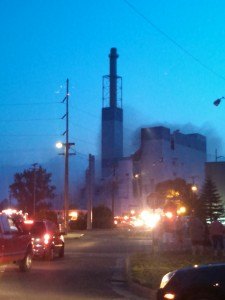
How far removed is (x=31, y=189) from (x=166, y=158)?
22.1 m

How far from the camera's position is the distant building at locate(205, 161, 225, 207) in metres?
64.4

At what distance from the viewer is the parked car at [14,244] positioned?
19156 millimetres

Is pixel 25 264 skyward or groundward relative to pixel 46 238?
groundward

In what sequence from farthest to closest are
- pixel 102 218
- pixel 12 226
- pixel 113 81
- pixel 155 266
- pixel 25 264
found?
pixel 113 81 < pixel 102 218 < pixel 25 264 < pixel 155 266 < pixel 12 226

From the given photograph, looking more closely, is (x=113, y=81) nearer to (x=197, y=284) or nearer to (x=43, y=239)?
(x=43, y=239)

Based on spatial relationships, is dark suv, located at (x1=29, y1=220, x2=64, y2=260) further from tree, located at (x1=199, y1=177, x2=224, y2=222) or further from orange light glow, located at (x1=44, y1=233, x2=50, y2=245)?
tree, located at (x1=199, y1=177, x2=224, y2=222)

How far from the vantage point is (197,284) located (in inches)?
374

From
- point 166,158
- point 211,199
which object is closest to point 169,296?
point 211,199

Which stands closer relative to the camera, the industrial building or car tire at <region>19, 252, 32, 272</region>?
car tire at <region>19, 252, 32, 272</region>

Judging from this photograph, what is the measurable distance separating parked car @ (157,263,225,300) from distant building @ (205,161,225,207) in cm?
5462

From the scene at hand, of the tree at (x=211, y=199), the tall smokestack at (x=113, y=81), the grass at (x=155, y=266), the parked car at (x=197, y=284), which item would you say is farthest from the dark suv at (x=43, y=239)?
the tall smokestack at (x=113, y=81)

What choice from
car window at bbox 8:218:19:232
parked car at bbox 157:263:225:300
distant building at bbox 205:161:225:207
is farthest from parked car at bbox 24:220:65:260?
distant building at bbox 205:161:225:207

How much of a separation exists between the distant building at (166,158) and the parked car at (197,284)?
8542 cm

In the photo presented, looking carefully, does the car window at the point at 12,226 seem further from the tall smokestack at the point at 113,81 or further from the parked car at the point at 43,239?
the tall smokestack at the point at 113,81
